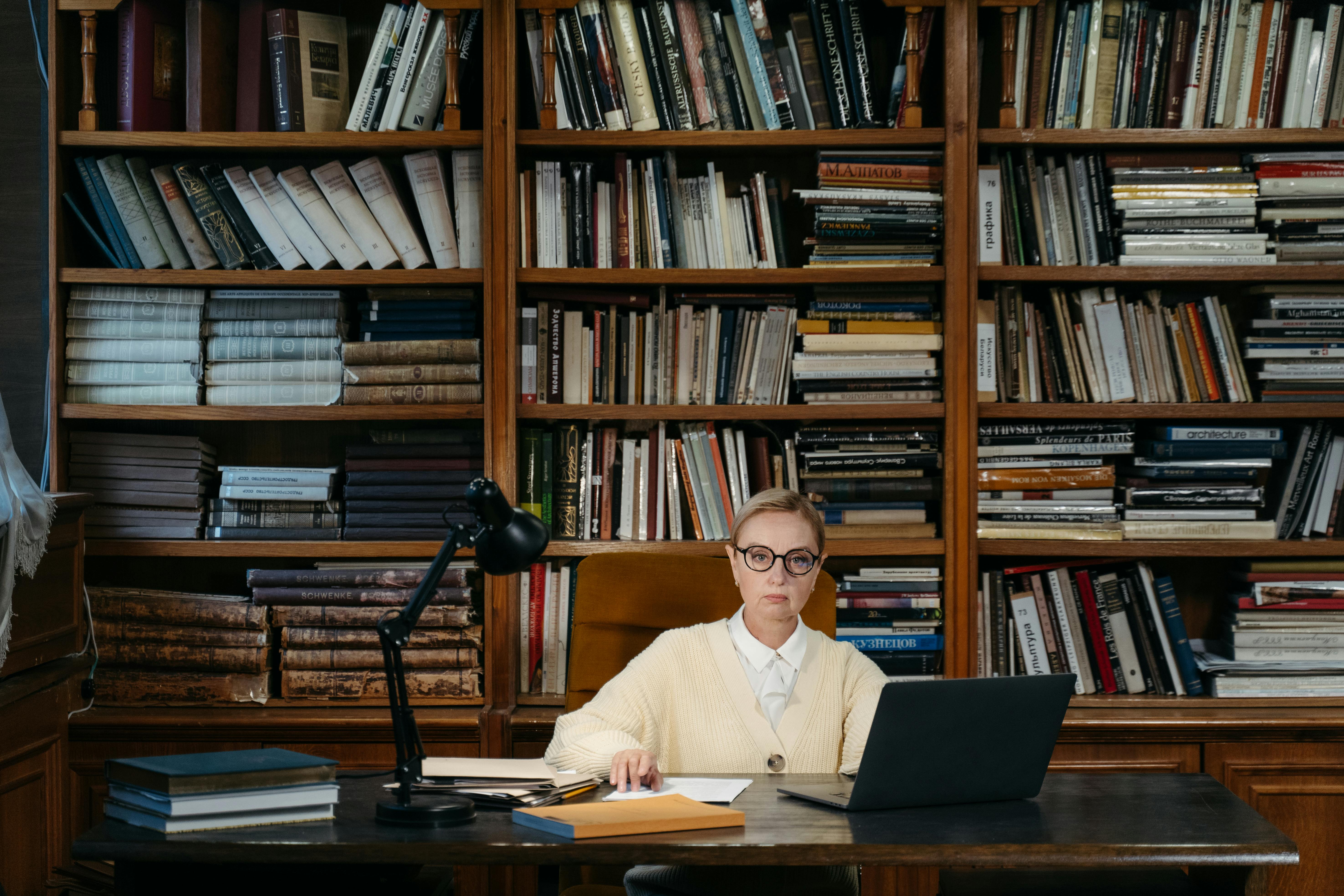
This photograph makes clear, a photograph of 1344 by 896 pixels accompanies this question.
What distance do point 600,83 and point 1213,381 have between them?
1.62 meters

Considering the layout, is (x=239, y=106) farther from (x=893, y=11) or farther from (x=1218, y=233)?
(x=1218, y=233)

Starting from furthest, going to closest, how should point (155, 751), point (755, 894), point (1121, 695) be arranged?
point (1121, 695)
point (155, 751)
point (755, 894)

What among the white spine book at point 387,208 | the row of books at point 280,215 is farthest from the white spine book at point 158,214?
the white spine book at point 387,208

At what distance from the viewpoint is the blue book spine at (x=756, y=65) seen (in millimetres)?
2650

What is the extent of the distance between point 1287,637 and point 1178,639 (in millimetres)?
247

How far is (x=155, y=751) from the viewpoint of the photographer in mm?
2561

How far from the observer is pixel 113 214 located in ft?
8.79

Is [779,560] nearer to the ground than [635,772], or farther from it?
farther from it

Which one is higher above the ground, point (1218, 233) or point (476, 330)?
point (1218, 233)

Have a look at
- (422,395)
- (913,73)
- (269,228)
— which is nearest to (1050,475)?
(913,73)

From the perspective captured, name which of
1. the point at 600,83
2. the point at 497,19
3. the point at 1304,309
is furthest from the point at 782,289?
the point at 1304,309

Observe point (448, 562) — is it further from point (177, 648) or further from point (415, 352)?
point (177, 648)

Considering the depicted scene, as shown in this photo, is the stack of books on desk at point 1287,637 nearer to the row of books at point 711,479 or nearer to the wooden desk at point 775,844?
the row of books at point 711,479

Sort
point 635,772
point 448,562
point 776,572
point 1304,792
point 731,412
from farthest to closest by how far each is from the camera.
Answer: point 731,412
point 1304,792
point 776,572
point 635,772
point 448,562
